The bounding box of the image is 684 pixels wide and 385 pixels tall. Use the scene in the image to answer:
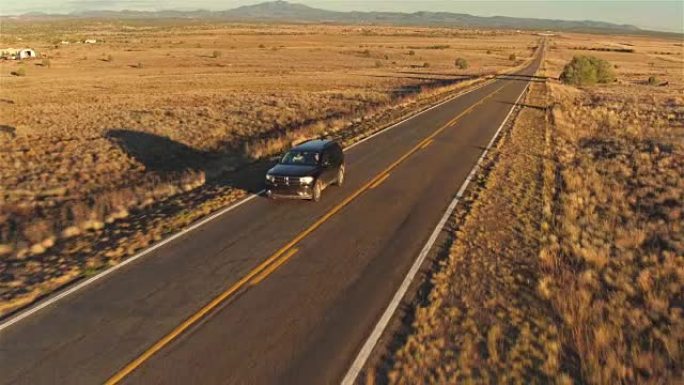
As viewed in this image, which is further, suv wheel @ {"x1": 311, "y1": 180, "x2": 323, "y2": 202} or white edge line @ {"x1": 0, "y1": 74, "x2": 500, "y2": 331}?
suv wheel @ {"x1": 311, "y1": 180, "x2": 323, "y2": 202}

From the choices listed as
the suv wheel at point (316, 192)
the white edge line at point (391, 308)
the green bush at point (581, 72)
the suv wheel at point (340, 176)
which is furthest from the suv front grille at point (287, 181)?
the green bush at point (581, 72)

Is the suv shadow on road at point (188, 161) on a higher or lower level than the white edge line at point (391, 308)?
lower

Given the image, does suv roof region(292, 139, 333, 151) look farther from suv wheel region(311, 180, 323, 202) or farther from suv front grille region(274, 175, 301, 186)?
suv front grille region(274, 175, 301, 186)

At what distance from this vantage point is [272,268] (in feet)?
38.0

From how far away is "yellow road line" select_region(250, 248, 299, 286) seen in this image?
11.0m

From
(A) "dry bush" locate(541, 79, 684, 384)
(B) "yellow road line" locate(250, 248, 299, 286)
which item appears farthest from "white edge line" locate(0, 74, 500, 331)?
(A) "dry bush" locate(541, 79, 684, 384)

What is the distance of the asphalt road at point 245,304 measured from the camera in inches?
319

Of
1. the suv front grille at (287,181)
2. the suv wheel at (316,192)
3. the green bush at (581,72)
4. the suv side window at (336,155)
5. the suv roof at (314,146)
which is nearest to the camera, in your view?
the suv front grille at (287,181)

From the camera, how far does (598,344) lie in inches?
343

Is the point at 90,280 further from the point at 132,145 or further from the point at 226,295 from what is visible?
the point at 132,145

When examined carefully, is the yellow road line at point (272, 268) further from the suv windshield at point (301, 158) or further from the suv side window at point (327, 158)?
the suv side window at point (327, 158)

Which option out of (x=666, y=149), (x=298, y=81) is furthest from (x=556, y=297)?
(x=298, y=81)

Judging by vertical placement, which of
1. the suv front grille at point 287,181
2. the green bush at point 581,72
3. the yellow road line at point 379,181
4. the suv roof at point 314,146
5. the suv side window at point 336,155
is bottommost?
the yellow road line at point 379,181

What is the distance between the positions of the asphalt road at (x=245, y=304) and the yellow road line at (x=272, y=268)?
4cm
